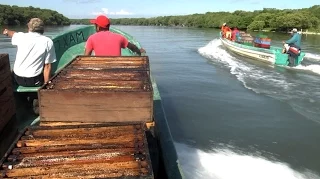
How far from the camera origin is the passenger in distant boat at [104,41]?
5316mm

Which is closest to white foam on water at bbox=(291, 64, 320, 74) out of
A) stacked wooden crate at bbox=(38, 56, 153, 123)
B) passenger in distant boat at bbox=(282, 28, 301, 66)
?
passenger in distant boat at bbox=(282, 28, 301, 66)

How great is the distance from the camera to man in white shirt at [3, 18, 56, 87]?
4.91 metres

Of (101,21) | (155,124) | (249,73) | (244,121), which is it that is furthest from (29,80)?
(249,73)

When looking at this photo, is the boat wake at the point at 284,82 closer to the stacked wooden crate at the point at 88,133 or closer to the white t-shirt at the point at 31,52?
the stacked wooden crate at the point at 88,133

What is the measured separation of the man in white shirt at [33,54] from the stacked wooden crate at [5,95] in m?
0.25

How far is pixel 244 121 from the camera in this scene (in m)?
7.93

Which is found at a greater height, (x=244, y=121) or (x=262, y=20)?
(x=262, y=20)

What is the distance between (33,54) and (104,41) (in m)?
1.16

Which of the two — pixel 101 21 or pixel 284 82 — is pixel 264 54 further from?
pixel 101 21

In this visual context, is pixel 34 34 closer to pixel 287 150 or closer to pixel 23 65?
pixel 23 65

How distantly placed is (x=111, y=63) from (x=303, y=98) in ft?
24.7

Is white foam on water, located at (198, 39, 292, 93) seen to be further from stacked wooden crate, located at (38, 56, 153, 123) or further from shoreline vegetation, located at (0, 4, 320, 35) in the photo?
shoreline vegetation, located at (0, 4, 320, 35)

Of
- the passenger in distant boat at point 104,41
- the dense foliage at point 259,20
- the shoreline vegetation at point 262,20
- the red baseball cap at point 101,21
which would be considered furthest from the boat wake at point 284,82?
the dense foliage at point 259,20

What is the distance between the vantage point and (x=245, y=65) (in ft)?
56.3
